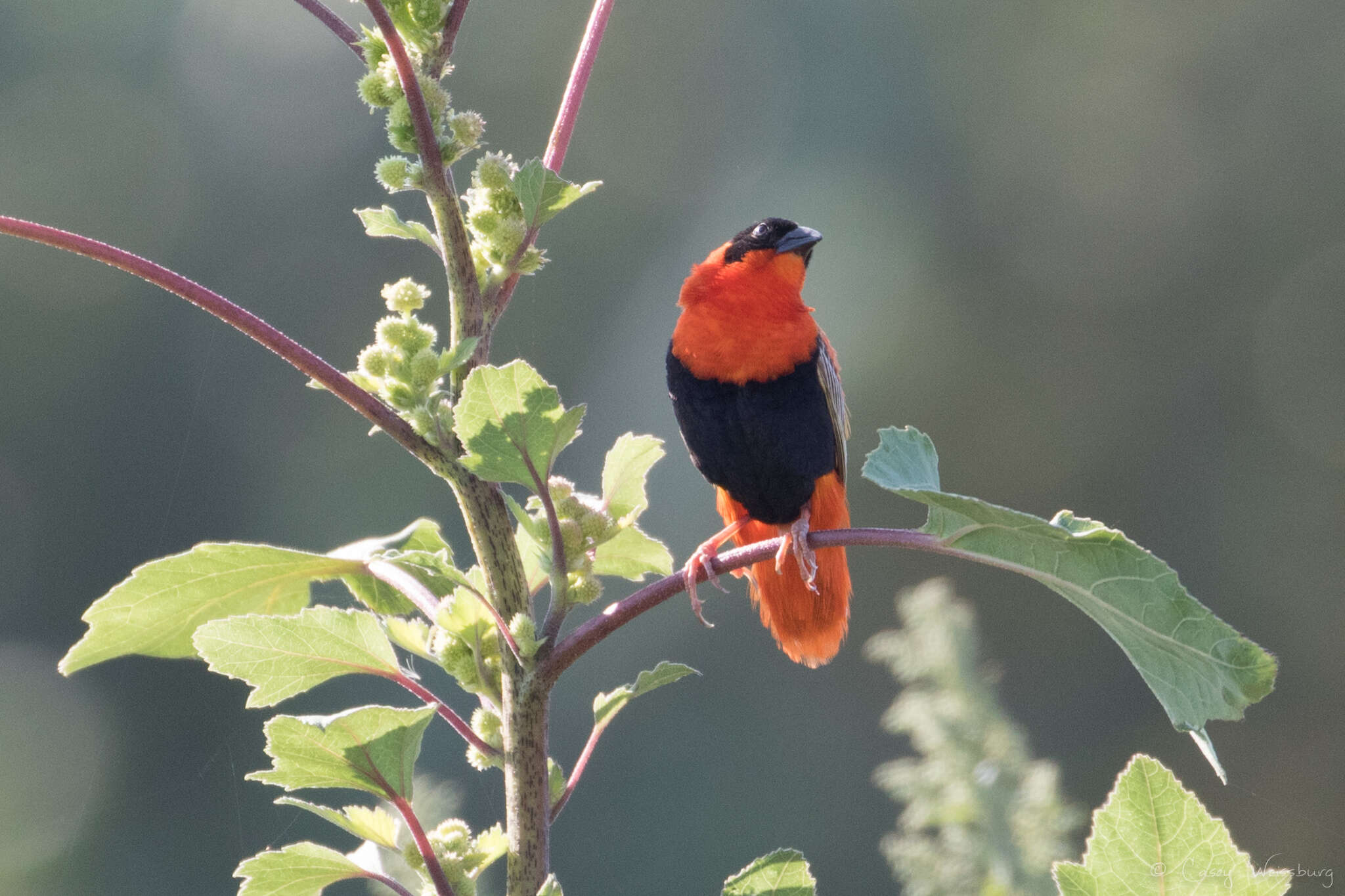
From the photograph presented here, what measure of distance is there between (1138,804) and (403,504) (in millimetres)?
8068

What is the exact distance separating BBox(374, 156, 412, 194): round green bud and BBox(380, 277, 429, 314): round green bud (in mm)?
61

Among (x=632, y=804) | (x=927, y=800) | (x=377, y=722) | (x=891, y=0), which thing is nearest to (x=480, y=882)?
(x=377, y=722)

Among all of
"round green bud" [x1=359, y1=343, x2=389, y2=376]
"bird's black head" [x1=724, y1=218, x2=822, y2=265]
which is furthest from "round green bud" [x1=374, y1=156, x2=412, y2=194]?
"bird's black head" [x1=724, y1=218, x2=822, y2=265]

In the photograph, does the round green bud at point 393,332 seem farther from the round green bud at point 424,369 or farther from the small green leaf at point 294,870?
the small green leaf at point 294,870

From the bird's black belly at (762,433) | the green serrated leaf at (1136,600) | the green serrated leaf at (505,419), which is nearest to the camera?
the green serrated leaf at (1136,600)

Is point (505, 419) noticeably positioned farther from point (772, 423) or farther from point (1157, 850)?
point (772, 423)

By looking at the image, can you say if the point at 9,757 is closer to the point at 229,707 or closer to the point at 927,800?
the point at 229,707

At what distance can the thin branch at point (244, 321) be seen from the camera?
71cm

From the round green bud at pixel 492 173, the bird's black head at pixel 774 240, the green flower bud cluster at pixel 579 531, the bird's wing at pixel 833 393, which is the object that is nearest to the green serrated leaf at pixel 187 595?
the green flower bud cluster at pixel 579 531

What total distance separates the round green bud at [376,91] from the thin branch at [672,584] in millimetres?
362

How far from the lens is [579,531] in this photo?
80cm

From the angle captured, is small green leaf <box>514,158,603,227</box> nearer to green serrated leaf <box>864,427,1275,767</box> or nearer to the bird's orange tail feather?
green serrated leaf <box>864,427,1275,767</box>

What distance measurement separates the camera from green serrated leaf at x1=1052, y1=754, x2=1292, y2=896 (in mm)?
480

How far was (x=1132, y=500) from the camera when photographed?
747 cm
